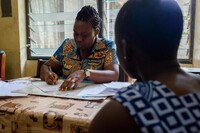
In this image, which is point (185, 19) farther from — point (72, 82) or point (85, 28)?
point (72, 82)

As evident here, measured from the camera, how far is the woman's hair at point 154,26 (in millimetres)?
540

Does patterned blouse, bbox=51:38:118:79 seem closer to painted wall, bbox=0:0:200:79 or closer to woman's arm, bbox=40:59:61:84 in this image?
woman's arm, bbox=40:59:61:84

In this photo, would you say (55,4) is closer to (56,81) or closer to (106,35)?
(106,35)

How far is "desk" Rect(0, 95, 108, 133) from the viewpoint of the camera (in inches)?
33.5

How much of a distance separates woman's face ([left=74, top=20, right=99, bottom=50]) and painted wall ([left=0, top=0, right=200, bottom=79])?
5.49 feet

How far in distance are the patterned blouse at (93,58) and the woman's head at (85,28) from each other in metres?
0.07

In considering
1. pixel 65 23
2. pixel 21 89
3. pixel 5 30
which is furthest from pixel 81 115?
pixel 5 30

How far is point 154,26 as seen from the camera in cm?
54

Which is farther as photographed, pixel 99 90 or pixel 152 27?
pixel 99 90

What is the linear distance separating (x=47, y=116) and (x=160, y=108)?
1.70 ft

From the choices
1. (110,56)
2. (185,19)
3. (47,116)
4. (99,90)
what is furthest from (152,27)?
(185,19)

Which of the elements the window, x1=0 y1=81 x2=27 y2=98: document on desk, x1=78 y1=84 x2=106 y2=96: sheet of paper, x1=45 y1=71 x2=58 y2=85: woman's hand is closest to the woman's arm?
x1=45 y1=71 x2=58 y2=85: woman's hand

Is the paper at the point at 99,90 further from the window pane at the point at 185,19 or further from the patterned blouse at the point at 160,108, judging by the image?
the window pane at the point at 185,19

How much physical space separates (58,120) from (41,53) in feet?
8.24
